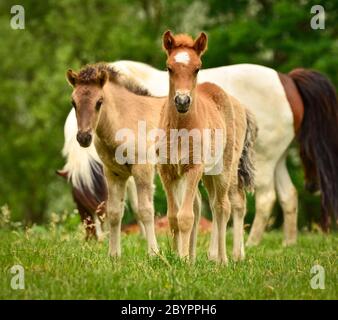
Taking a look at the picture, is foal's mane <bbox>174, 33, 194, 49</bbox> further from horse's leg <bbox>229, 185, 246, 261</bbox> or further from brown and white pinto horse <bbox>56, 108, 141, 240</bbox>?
brown and white pinto horse <bbox>56, 108, 141, 240</bbox>

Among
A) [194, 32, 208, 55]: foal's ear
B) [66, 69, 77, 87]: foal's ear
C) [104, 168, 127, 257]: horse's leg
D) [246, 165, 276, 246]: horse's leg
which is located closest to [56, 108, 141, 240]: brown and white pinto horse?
[246, 165, 276, 246]: horse's leg

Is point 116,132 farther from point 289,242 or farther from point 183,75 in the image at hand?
point 289,242

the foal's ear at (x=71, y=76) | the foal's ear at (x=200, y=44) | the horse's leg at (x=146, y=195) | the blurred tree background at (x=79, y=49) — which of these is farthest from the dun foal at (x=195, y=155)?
the blurred tree background at (x=79, y=49)

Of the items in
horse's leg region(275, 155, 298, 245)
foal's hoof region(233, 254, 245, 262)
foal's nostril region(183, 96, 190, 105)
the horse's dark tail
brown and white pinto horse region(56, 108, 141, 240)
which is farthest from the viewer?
the horse's dark tail

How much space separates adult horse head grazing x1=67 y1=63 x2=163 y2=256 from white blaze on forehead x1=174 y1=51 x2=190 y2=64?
781mm

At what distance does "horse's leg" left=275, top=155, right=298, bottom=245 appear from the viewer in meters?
11.3

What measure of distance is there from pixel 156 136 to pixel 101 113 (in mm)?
527

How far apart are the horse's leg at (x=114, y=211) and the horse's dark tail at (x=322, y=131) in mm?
4575

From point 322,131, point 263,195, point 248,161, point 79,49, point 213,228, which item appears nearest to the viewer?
point 213,228

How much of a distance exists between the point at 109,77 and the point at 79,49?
17.2 metres

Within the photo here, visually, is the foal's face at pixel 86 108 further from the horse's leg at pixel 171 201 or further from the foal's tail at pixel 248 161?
the foal's tail at pixel 248 161

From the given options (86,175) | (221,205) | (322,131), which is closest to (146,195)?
(221,205)

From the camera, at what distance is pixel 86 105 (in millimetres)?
7180

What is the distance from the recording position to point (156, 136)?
299 inches
